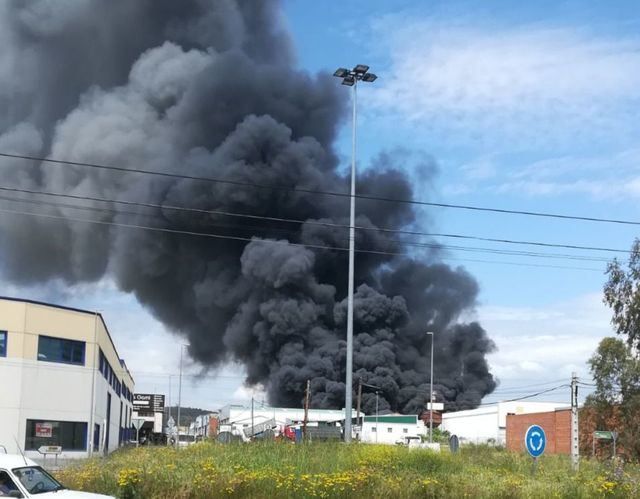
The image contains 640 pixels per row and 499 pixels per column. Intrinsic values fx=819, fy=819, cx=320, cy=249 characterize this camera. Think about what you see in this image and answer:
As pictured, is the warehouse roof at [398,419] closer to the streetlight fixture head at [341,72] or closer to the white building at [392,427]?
the white building at [392,427]

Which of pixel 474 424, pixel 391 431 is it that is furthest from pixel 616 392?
pixel 474 424

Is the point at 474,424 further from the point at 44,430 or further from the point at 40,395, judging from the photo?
the point at 40,395

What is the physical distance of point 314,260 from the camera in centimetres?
7619

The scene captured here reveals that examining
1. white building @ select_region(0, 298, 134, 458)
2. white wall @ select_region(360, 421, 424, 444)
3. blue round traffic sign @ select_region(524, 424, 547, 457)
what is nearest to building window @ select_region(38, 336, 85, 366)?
white building @ select_region(0, 298, 134, 458)

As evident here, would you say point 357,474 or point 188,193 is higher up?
point 188,193

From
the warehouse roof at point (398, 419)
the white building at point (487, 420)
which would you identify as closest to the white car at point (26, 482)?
the warehouse roof at point (398, 419)

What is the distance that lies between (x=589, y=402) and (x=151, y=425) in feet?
197

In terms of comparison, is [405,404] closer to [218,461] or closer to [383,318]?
[383,318]

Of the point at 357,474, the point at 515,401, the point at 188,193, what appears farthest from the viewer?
the point at 515,401

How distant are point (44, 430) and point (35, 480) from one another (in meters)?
33.5

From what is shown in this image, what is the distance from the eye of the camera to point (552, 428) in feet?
185

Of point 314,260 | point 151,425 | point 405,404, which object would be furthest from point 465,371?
point 151,425

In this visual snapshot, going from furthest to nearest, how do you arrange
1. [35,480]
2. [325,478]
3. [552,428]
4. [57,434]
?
[552,428], [57,434], [325,478], [35,480]

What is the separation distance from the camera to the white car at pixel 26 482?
1273cm
